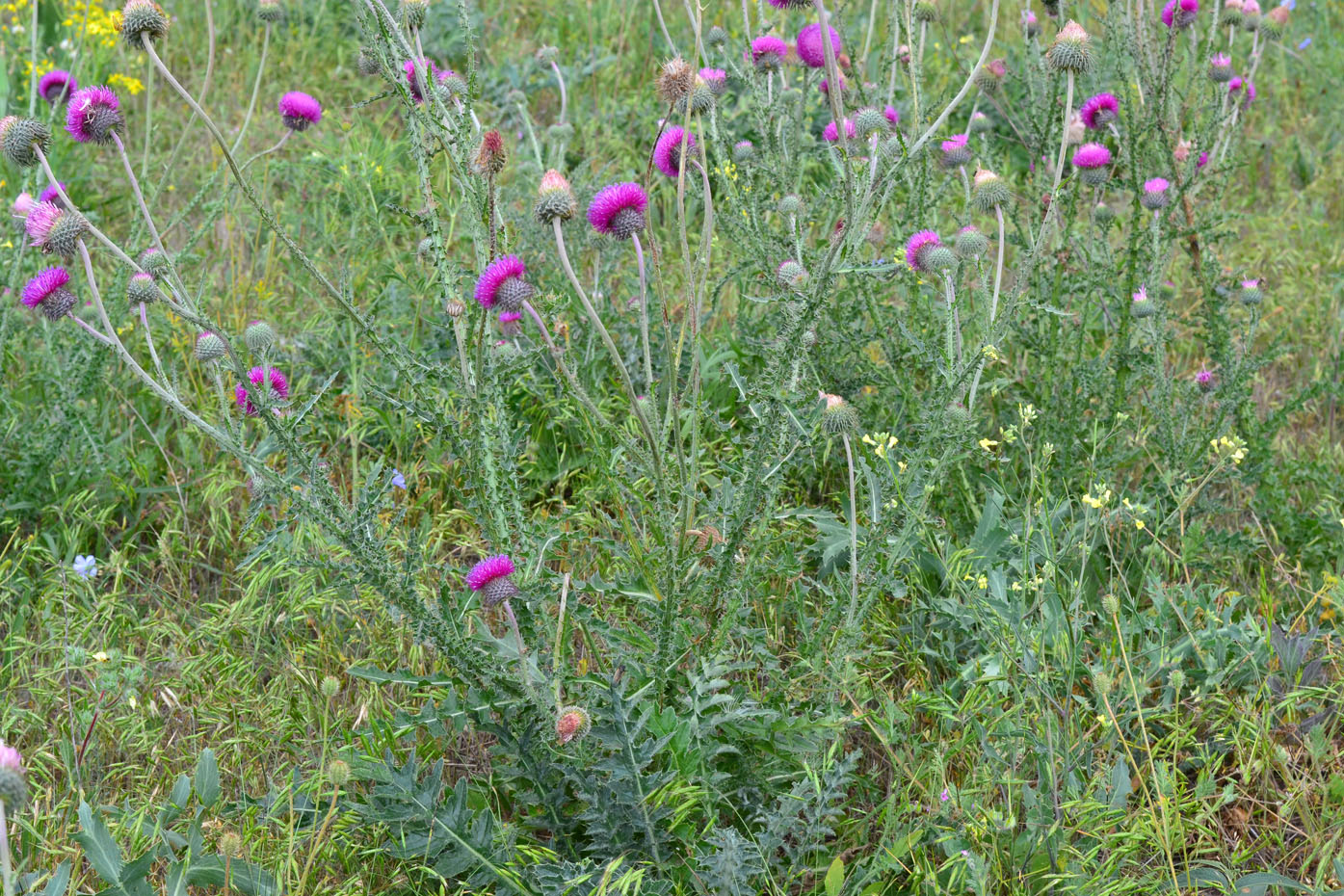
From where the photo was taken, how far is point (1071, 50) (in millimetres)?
2336

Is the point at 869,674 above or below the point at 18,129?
below

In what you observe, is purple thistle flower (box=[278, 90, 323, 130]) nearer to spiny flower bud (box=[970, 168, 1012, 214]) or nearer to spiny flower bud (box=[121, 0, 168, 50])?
spiny flower bud (box=[121, 0, 168, 50])

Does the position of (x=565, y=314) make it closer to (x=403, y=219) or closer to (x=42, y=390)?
(x=403, y=219)

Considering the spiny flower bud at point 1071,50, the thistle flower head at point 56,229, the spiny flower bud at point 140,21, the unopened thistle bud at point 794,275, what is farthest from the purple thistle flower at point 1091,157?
the thistle flower head at point 56,229

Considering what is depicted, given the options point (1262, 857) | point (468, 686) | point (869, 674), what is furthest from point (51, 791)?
point (1262, 857)

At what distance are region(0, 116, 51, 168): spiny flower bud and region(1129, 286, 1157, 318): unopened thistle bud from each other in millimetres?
2293

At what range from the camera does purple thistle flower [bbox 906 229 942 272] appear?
2.42 m

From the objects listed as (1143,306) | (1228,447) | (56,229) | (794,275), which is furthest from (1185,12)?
(56,229)

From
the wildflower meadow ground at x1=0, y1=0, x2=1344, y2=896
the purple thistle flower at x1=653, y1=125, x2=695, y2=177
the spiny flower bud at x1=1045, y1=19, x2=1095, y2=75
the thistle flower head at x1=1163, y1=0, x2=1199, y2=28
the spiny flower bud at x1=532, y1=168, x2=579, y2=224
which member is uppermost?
the spiny flower bud at x1=1045, y1=19, x2=1095, y2=75

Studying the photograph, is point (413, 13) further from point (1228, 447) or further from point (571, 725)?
point (1228, 447)

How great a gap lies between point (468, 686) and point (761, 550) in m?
0.56

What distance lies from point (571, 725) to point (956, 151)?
185 centimetres

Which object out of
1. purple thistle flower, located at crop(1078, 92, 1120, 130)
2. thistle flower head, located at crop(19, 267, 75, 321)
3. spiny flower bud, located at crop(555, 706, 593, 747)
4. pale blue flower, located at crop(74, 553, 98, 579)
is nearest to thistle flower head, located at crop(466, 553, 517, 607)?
spiny flower bud, located at crop(555, 706, 593, 747)

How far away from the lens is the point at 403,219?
3.91 m
